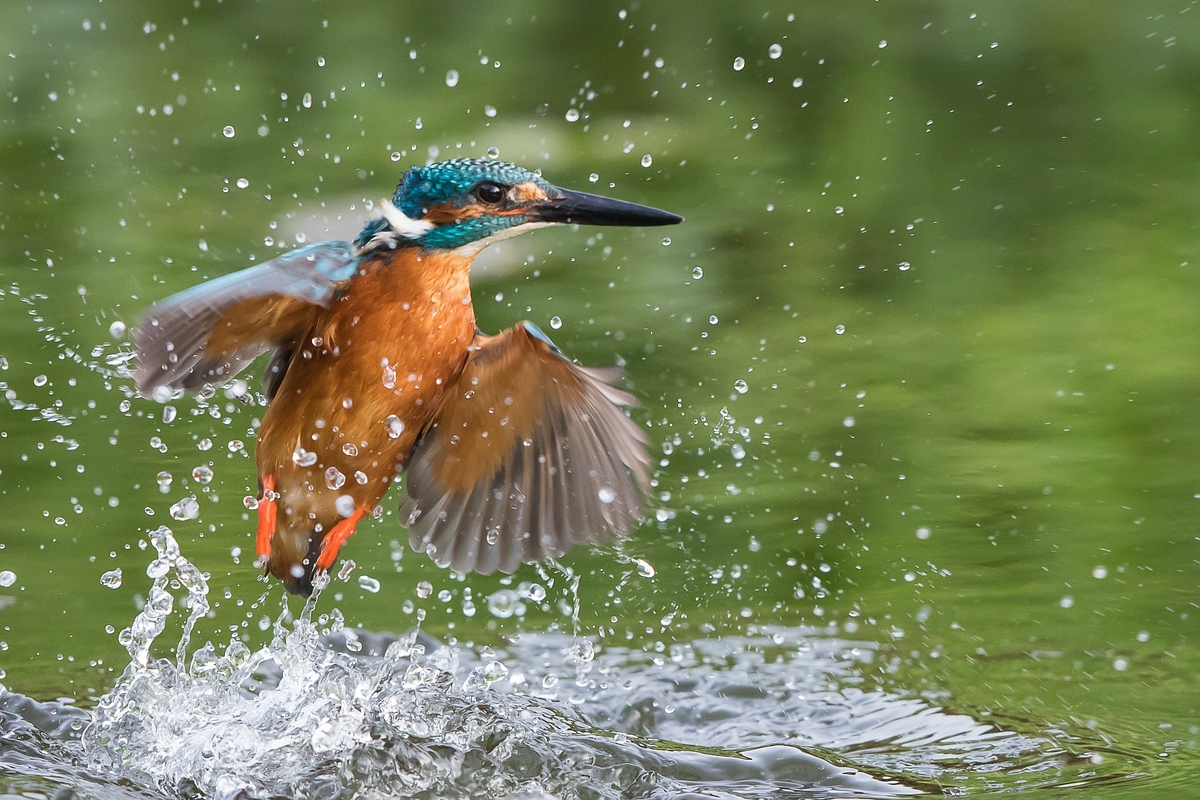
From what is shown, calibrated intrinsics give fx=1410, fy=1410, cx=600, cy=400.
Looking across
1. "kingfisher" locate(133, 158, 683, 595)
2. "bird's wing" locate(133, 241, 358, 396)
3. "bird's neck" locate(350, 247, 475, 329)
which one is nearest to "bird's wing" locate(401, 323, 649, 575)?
"kingfisher" locate(133, 158, 683, 595)

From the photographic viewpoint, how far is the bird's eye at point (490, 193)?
8.46ft

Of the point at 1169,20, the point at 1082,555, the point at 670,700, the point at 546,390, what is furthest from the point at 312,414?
the point at 1169,20

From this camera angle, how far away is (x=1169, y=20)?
540 cm

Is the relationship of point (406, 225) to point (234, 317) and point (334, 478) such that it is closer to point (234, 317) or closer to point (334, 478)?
point (234, 317)

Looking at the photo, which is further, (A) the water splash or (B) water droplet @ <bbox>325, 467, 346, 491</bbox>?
(B) water droplet @ <bbox>325, 467, 346, 491</bbox>

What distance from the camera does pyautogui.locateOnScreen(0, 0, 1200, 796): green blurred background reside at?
3.27m

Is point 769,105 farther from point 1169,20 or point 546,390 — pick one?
point 546,390

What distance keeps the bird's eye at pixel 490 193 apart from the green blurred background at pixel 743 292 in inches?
41.4

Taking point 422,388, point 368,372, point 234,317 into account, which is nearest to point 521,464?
point 422,388

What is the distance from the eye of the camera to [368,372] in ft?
8.29

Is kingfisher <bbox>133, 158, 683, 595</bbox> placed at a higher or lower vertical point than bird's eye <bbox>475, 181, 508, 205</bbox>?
lower

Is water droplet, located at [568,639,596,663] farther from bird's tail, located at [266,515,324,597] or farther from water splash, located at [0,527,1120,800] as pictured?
bird's tail, located at [266,515,324,597]

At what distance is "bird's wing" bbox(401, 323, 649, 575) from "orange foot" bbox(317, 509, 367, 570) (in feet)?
0.54

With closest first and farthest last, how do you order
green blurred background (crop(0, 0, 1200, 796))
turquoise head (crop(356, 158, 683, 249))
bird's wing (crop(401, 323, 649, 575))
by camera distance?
1. turquoise head (crop(356, 158, 683, 249))
2. bird's wing (crop(401, 323, 649, 575))
3. green blurred background (crop(0, 0, 1200, 796))
